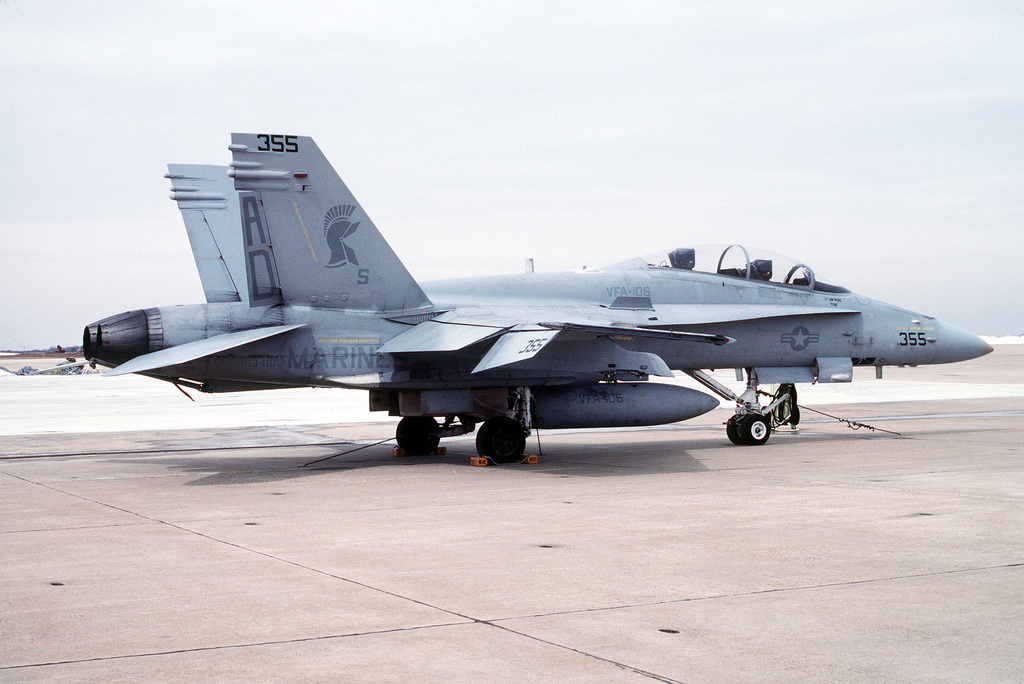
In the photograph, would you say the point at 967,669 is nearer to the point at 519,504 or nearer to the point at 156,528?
the point at 519,504

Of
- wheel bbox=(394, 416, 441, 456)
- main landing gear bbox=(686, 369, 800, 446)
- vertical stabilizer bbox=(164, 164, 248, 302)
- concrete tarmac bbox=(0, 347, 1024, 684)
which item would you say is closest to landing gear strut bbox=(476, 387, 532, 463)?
concrete tarmac bbox=(0, 347, 1024, 684)

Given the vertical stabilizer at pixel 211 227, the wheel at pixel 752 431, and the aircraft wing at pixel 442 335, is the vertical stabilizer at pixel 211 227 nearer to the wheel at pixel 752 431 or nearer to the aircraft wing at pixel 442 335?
the aircraft wing at pixel 442 335

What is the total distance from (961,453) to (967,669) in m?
10.3

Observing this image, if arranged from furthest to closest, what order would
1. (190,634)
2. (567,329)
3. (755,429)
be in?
(755,429), (567,329), (190,634)

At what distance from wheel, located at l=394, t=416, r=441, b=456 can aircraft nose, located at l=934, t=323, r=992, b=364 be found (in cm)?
878

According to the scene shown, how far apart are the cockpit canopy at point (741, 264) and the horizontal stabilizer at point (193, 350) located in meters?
6.29

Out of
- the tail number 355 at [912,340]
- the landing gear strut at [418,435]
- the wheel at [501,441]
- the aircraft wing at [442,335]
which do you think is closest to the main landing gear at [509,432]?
the wheel at [501,441]

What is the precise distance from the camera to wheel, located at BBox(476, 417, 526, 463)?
13.4 m

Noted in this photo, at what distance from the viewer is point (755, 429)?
51.8 feet

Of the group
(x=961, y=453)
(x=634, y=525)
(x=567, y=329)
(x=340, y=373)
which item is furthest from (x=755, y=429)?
(x=634, y=525)

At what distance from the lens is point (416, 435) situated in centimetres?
1512

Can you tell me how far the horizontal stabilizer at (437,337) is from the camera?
40.6 ft

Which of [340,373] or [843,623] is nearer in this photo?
[843,623]

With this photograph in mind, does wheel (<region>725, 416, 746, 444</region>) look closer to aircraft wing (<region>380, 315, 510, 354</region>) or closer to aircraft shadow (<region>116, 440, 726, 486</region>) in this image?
aircraft shadow (<region>116, 440, 726, 486</region>)
